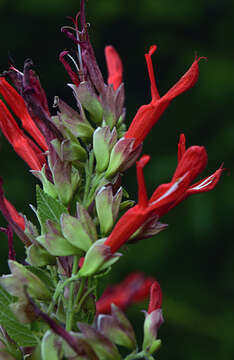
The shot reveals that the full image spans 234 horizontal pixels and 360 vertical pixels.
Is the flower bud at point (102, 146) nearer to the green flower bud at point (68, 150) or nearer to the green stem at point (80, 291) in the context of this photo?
the green flower bud at point (68, 150)

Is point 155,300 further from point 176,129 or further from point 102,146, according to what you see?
point 176,129

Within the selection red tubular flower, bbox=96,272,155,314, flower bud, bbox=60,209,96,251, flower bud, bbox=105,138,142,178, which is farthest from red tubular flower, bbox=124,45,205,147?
red tubular flower, bbox=96,272,155,314

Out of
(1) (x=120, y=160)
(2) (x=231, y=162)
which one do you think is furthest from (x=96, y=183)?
(2) (x=231, y=162)

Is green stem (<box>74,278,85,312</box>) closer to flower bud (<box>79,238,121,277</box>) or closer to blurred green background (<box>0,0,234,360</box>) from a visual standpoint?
flower bud (<box>79,238,121,277</box>)

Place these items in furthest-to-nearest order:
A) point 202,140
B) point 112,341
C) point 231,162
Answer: point 202,140 < point 231,162 < point 112,341

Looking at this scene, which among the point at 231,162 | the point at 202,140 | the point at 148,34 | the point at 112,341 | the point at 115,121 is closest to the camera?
the point at 112,341

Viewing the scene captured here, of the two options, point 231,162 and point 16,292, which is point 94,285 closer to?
point 16,292
